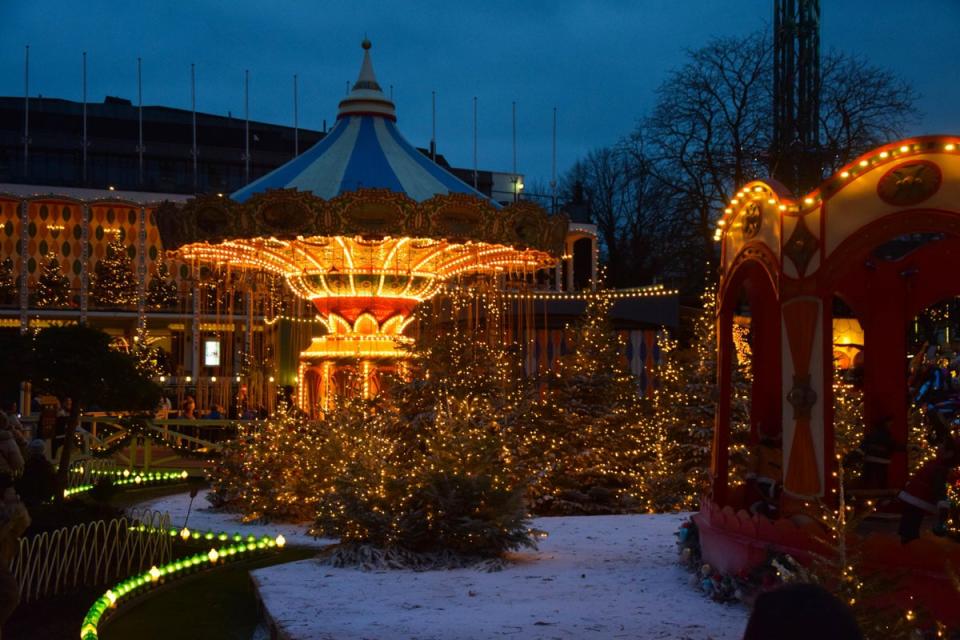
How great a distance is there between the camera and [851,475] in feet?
42.0

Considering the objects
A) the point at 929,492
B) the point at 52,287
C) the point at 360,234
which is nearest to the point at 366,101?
the point at 360,234

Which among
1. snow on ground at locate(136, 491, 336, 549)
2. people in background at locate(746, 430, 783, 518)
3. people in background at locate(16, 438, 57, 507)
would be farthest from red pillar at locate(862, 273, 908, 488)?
people in background at locate(16, 438, 57, 507)

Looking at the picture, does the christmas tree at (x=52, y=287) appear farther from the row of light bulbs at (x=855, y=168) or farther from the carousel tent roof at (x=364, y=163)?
the row of light bulbs at (x=855, y=168)

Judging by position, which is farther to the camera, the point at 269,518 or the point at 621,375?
the point at 621,375

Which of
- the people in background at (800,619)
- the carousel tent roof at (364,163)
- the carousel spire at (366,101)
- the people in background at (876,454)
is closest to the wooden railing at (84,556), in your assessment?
the people in background at (876,454)

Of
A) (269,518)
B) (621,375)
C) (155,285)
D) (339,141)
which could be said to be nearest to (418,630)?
(269,518)

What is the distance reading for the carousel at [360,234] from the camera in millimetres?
21641

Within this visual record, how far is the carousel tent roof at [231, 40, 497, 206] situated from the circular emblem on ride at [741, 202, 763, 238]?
11509mm

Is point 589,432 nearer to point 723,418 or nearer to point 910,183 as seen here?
point 723,418

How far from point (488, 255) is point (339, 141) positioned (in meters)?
3.84

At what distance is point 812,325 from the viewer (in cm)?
987

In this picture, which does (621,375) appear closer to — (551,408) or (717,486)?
(551,408)

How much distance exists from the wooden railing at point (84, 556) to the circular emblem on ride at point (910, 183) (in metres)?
7.90

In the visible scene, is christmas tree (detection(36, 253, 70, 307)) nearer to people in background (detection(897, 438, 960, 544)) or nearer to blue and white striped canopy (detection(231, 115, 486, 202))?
blue and white striped canopy (detection(231, 115, 486, 202))
